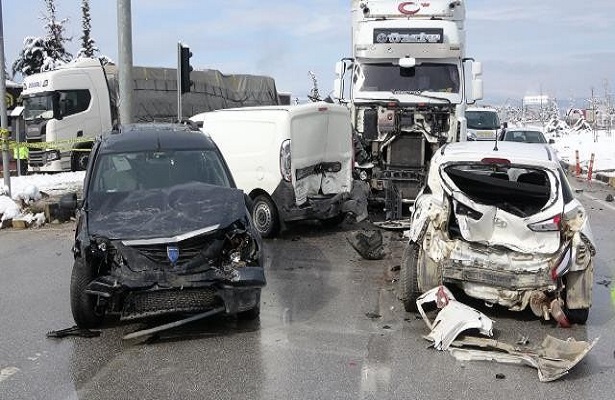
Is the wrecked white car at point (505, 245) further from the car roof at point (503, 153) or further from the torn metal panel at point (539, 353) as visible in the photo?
the torn metal panel at point (539, 353)

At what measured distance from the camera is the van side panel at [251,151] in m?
10.7

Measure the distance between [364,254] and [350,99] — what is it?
488 cm

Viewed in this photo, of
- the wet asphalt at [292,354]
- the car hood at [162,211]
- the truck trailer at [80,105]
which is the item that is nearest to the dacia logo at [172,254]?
the car hood at [162,211]

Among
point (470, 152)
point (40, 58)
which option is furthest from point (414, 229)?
point (40, 58)

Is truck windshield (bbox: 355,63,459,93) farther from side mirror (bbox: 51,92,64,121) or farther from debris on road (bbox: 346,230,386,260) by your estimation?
side mirror (bbox: 51,92,64,121)

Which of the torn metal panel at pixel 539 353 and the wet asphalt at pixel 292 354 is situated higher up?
the torn metal panel at pixel 539 353

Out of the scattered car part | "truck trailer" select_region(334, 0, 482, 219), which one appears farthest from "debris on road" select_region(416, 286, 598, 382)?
"truck trailer" select_region(334, 0, 482, 219)

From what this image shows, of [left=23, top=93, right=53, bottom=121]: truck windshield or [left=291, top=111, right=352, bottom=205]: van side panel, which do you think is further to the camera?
[left=23, top=93, right=53, bottom=121]: truck windshield

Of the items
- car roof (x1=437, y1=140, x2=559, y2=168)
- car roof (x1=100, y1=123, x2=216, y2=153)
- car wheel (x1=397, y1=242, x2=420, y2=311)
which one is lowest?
car wheel (x1=397, y1=242, x2=420, y2=311)

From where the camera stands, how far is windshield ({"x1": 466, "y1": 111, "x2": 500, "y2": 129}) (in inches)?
974

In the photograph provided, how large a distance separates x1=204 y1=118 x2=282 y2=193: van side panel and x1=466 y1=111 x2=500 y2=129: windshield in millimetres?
15466

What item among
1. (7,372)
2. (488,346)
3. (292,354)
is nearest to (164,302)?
(292,354)

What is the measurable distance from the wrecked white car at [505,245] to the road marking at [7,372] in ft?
11.9

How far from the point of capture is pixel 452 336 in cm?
590
